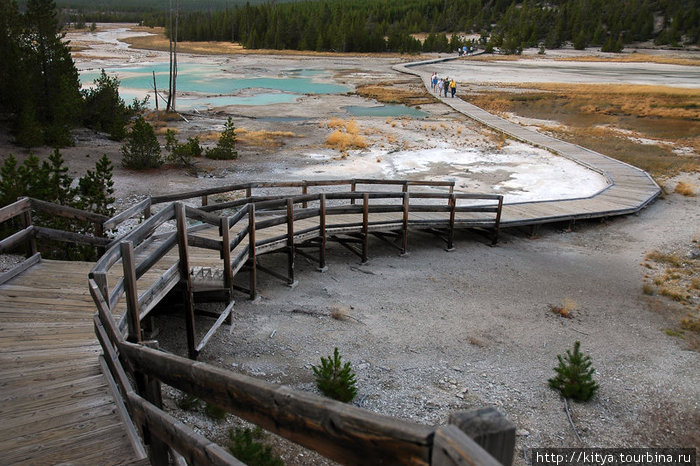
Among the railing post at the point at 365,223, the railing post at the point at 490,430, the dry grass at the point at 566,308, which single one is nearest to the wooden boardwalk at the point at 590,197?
the dry grass at the point at 566,308

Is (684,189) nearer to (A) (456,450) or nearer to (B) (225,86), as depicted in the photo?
(A) (456,450)

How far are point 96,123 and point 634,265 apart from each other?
22366 mm

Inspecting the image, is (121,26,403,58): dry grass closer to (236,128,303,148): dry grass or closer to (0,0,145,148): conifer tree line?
(236,128,303,148): dry grass

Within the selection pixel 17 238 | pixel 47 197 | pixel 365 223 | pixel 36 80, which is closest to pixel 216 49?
pixel 36 80

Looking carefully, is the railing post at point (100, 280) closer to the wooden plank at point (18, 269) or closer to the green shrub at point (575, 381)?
the wooden plank at point (18, 269)

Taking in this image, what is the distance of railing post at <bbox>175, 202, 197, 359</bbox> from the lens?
236 inches

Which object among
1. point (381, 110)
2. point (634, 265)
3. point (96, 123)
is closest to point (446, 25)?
point (381, 110)

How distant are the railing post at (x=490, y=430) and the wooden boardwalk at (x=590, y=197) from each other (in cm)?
1286

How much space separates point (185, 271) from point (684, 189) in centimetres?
1851

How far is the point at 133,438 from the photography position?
318cm

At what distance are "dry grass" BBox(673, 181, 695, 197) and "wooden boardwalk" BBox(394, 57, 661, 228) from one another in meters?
0.91

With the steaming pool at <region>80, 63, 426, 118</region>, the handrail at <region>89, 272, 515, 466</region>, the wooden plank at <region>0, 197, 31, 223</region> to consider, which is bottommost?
the wooden plank at <region>0, 197, 31, 223</region>

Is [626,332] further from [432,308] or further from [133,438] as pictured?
[133,438]

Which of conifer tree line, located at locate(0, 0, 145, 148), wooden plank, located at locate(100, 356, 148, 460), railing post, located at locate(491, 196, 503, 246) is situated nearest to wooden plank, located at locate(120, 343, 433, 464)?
wooden plank, located at locate(100, 356, 148, 460)
